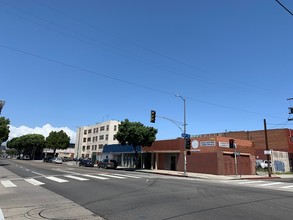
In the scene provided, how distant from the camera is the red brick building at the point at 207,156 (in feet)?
125

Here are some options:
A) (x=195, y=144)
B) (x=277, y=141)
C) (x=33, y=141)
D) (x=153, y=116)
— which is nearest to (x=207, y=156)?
(x=195, y=144)

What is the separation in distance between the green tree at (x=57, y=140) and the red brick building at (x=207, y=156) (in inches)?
2269

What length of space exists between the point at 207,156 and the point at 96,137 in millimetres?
66198

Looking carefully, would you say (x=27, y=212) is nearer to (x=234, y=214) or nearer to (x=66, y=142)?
(x=234, y=214)

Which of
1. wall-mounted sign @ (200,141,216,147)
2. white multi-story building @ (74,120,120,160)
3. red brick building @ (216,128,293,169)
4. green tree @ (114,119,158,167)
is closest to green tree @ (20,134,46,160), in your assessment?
white multi-story building @ (74,120,120,160)

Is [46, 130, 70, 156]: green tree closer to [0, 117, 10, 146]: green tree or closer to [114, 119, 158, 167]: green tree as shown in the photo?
[0, 117, 10, 146]: green tree

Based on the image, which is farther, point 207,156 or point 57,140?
point 57,140

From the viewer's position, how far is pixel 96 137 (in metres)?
101

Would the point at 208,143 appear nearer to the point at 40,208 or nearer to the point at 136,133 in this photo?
the point at 136,133

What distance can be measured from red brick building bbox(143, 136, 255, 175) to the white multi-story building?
117 feet

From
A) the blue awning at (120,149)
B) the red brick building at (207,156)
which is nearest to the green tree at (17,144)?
the blue awning at (120,149)

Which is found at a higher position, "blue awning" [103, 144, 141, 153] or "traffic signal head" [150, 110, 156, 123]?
"traffic signal head" [150, 110, 156, 123]

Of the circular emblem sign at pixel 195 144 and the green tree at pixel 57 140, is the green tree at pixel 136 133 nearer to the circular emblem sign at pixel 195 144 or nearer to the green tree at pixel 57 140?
the circular emblem sign at pixel 195 144

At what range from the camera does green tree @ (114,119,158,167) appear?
149 feet
